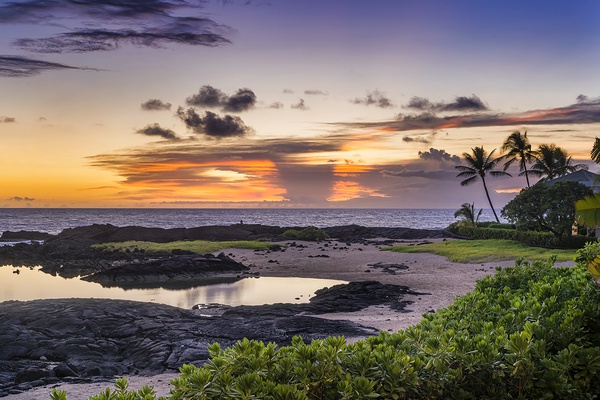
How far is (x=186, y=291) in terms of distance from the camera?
23.0 m

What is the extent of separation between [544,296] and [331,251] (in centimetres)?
3444

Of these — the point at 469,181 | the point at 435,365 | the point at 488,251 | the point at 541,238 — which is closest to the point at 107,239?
the point at 488,251

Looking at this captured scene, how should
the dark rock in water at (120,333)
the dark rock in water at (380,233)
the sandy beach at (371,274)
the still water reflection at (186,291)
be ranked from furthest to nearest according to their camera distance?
the dark rock in water at (380,233) → the still water reflection at (186,291) → the dark rock in water at (120,333) → the sandy beach at (371,274)

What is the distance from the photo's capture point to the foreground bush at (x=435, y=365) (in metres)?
4.03

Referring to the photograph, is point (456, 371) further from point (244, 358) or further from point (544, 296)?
point (544, 296)

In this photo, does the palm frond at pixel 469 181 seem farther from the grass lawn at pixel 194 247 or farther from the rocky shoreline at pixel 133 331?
the rocky shoreline at pixel 133 331

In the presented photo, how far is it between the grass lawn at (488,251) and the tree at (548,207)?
2136 mm

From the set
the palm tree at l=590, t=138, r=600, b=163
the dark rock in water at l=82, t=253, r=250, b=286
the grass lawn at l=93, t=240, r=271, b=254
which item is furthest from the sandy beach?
the palm tree at l=590, t=138, r=600, b=163

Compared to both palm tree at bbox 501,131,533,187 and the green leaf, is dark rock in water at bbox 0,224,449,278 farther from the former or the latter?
the green leaf

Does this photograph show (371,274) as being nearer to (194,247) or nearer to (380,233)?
(194,247)

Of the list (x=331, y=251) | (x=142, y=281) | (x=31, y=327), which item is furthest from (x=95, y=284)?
(x=331, y=251)

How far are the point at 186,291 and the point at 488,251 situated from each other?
65.9ft

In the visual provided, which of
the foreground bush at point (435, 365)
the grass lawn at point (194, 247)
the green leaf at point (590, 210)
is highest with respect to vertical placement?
the green leaf at point (590, 210)

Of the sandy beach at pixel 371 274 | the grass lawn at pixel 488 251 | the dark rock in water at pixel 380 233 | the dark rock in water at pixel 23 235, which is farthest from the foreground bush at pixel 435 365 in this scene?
the dark rock in water at pixel 23 235
